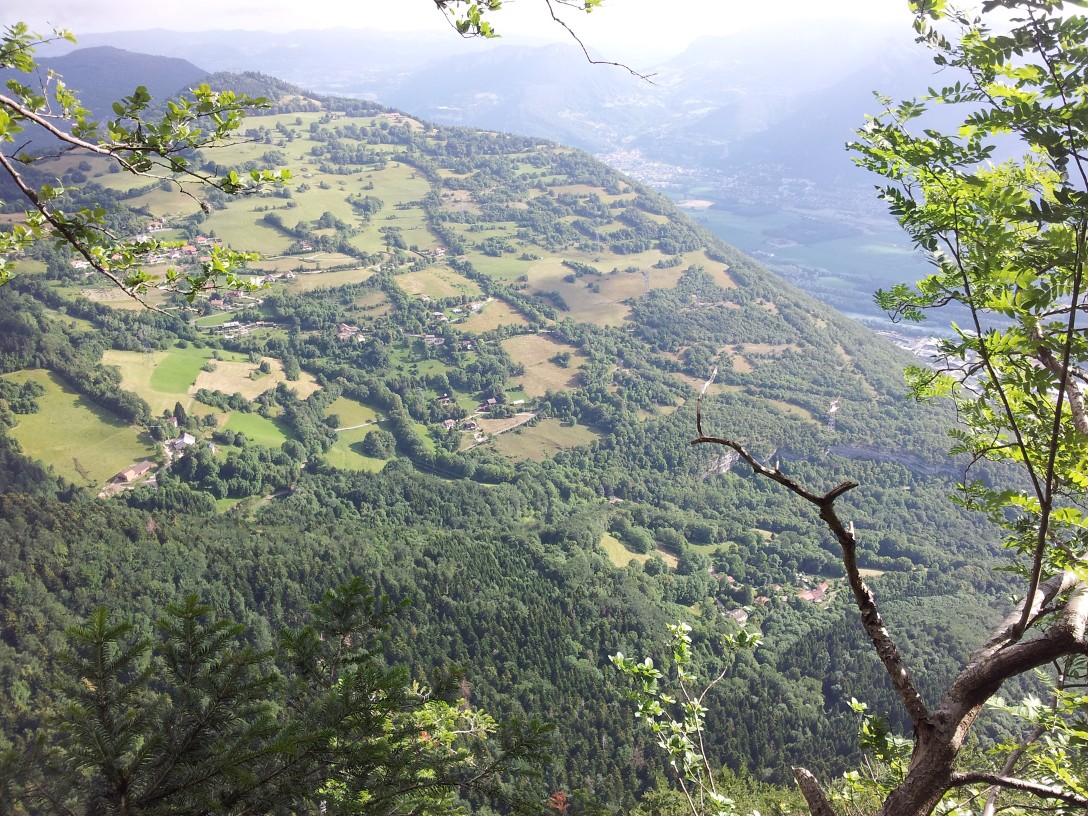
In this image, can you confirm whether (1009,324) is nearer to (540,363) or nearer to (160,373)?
(160,373)

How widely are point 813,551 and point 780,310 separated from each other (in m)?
51.9

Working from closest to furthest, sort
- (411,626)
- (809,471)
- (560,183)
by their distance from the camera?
1. (411,626)
2. (809,471)
3. (560,183)

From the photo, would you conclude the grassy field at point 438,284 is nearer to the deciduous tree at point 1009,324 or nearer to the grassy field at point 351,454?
the grassy field at point 351,454

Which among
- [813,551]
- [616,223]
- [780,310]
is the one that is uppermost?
[616,223]

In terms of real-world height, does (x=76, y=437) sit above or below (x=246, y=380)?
below

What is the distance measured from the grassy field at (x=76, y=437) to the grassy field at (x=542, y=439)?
33.3 meters

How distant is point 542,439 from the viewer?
245 feet

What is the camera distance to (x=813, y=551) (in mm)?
61094

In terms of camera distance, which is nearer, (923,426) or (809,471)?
(809,471)

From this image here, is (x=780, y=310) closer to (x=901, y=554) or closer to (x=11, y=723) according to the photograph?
(x=901, y=554)

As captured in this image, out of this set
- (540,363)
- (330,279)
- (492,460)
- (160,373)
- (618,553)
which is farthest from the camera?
(330,279)

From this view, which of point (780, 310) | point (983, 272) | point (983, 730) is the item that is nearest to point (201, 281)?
point (983, 272)

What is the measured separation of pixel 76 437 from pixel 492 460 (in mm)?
36272

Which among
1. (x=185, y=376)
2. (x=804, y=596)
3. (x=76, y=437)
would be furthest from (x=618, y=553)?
(x=185, y=376)
